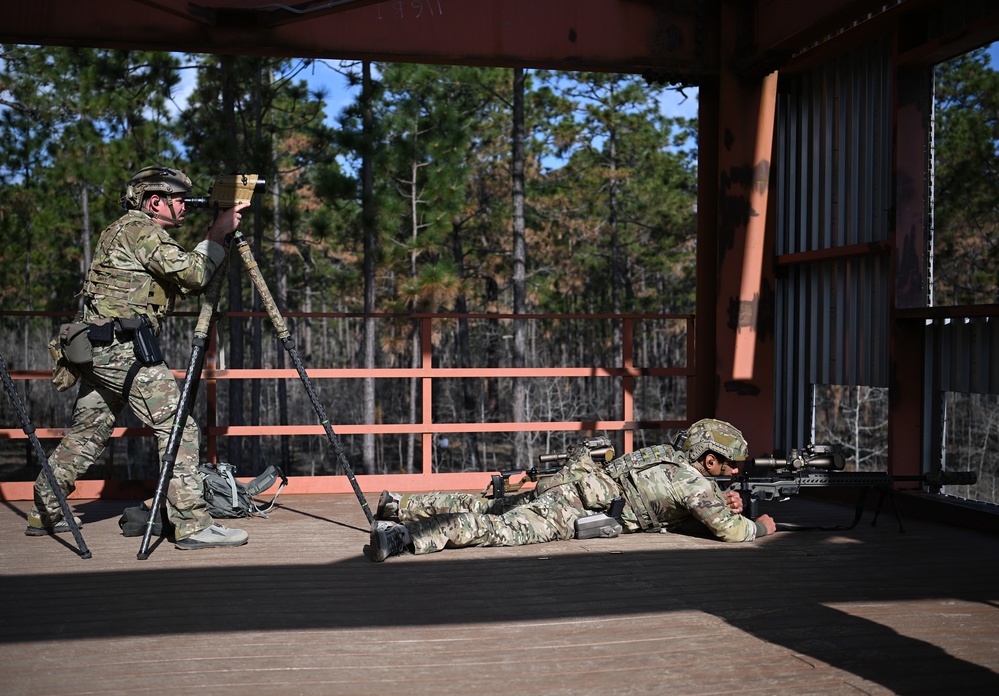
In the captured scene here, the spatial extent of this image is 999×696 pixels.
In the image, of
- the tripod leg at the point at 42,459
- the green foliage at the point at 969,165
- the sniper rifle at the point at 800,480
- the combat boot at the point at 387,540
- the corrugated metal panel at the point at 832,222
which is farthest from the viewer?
the green foliage at the point at 969,165

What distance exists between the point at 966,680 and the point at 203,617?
2956mm

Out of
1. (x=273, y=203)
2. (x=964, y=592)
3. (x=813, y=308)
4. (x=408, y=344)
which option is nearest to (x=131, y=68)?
(x=273, y=203)

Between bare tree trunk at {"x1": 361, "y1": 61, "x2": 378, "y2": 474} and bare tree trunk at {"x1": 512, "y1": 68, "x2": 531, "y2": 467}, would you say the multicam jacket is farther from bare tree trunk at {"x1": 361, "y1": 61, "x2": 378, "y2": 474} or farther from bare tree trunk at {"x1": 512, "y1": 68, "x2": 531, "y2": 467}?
bare tree trunk at {"x1": 512, "y1": 68, "x2": 531, "y2": 467}

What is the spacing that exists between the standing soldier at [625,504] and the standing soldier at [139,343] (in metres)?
1.22

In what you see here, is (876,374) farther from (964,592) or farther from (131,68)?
(131,68)

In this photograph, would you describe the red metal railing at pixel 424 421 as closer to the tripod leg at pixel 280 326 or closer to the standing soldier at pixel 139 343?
the tripod leg at pixel 280 326

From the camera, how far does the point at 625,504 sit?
18.7ft

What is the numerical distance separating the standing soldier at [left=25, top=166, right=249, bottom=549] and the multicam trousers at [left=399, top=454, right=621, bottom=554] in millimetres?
1106

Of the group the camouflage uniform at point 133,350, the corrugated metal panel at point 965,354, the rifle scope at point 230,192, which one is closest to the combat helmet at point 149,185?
the camouflage uniform at point 133,350

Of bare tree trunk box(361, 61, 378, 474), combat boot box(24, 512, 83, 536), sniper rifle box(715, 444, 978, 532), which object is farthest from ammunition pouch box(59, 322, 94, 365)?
bare tree trunk box(361, 61, 378, 474)

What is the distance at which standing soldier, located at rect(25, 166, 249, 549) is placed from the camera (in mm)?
5305

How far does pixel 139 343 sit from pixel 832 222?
5.13 metres

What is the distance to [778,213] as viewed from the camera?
7.83 meters

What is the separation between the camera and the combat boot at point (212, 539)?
532cm
